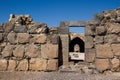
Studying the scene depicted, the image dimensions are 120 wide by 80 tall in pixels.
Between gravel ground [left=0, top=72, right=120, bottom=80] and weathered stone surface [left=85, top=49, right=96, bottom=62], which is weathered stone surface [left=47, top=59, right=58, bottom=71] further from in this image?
weathered stone surface [left=85, top=49, right=96, bottom=62]

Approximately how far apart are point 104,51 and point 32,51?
8.37ft

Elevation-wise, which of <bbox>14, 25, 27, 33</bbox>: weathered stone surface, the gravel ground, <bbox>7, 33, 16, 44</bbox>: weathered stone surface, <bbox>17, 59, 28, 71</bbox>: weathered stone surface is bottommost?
the gravel ground

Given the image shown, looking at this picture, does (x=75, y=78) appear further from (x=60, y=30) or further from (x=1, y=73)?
(x=60, y=30)

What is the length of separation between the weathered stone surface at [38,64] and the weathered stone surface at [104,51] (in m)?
1.90

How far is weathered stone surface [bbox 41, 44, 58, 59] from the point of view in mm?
7560

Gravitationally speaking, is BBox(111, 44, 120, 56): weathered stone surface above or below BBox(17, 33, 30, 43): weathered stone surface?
below

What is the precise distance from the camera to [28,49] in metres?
7.71

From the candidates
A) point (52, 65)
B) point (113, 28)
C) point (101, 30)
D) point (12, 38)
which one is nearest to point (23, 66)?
point (52, 65)

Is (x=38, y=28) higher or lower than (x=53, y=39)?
higher

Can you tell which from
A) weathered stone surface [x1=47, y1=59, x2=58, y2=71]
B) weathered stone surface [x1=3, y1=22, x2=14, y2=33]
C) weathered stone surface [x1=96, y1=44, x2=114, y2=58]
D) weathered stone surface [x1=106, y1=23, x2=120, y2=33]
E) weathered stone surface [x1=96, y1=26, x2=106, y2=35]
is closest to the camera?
weathered stone surface [x1=96, y1=44, x2=114, y2=58]

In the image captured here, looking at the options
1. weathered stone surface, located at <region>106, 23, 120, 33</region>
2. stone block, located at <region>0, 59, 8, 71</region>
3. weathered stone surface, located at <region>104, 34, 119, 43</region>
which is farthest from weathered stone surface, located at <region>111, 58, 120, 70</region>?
stone block, located at <region>0, 59, 8, 71</region>

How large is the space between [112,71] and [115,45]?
877 mm

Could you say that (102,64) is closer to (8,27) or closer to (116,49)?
(116,49)

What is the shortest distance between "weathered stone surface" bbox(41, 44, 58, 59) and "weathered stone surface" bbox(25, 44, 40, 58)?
19 centimetres
